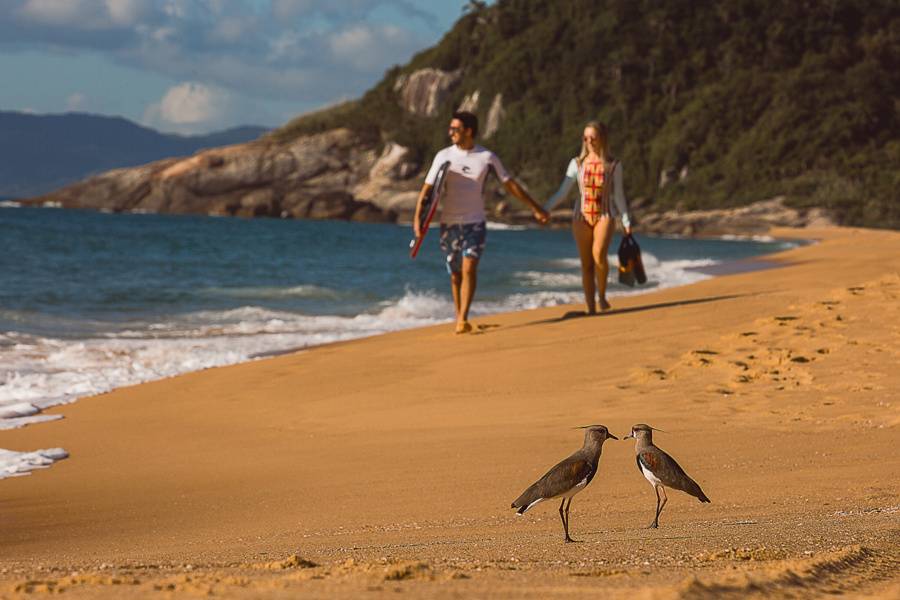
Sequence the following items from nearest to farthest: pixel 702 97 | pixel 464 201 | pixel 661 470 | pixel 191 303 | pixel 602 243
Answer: pixel 661 470, pixel 464 201, pixel 602 243, pixel 191 303, pixel 702 97

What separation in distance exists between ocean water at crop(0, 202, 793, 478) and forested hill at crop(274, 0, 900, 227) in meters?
47.4

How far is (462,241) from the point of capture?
37.2 ft

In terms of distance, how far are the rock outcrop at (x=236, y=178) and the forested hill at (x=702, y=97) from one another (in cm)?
431

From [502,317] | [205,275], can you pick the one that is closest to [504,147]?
[205,275]

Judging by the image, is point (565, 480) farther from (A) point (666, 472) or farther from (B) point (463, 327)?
(B) point (463, 327)

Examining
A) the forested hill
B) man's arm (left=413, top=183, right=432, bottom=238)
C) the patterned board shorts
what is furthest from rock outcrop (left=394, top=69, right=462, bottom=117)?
man's arm (left=413, top=183, right=432, bottom=238)

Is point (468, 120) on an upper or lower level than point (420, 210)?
upper

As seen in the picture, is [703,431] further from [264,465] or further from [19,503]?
[19,503]

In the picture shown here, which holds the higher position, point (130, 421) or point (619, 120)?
point (619, 120)

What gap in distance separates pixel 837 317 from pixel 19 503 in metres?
7.06

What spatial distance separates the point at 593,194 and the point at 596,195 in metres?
0.03

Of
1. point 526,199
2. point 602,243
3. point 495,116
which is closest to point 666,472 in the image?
point 526,199

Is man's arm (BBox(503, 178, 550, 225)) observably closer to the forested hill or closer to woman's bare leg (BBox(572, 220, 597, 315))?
woman's bare leg (BBox(572, 220, 597, 315))

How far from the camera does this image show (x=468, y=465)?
599 centimetres
